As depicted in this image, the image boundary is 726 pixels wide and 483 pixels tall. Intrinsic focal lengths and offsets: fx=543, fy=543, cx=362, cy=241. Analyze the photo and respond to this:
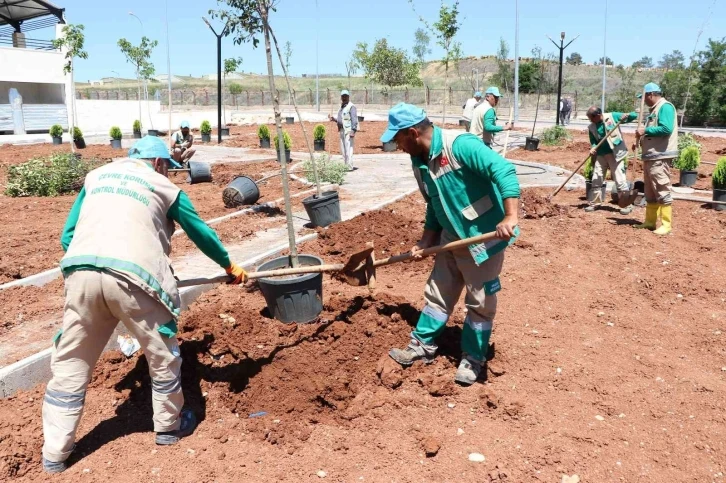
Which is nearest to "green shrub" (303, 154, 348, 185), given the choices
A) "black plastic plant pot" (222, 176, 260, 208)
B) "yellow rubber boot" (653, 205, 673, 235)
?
"black plastic plant pot" (222, 176, 260, 208)

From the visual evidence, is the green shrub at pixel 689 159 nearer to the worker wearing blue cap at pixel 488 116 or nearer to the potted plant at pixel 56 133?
the worker wearing blue cap at pixel 488 116

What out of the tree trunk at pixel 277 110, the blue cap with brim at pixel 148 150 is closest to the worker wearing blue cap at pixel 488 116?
the tree trunk at pixel 277 110

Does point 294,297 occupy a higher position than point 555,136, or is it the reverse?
point 555,136

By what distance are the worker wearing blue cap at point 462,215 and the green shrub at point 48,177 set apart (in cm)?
905

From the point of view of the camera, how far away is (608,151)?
830cm

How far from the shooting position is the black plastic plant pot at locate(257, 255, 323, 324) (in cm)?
429

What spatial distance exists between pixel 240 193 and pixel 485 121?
14.2 feet

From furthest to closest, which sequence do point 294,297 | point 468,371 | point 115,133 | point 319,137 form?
point 115,133, point 319,137, point 294,297, point 468,371

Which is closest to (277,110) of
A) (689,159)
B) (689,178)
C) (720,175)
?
(720,175)

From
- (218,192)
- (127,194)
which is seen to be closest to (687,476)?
(127,194)

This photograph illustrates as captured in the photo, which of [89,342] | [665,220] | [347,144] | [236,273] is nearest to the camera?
[89,342]

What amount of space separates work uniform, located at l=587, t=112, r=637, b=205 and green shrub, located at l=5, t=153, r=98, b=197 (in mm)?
9414

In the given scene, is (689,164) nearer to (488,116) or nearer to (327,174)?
(488,116)

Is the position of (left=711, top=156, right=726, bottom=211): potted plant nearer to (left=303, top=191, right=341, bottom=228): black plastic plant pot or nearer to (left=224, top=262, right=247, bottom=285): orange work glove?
(left=303, top=191, right=341, bottom=228): black plastic plant pot
